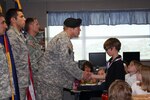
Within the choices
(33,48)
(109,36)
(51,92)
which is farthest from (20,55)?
(109,36)

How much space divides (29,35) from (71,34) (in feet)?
2.36

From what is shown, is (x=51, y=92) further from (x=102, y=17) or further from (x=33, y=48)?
(x=102, y=17)

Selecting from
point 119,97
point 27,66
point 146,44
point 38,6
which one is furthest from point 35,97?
point 146,44

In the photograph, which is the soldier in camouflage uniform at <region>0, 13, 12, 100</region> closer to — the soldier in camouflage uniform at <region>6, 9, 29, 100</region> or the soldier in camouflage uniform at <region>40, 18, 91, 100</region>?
the soldier in camouflage uniform at <region>6, 9, 29, 100</region>

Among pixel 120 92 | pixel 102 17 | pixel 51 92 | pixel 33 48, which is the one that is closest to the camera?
pixel 120 92

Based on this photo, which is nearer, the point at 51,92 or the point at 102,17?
the point at 51,92

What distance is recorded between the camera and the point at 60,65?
11.4ft

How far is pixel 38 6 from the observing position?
9000mm

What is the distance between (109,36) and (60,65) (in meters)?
5.84

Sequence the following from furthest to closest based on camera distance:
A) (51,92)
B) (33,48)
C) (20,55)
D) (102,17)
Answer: (102,17) < (33,48) < (51,92) < (20,55)

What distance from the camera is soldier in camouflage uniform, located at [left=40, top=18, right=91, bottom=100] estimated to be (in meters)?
3.42

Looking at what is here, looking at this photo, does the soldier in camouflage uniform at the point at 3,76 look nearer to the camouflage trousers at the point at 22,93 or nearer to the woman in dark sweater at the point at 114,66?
the camouflage trousers at the point at 22,93

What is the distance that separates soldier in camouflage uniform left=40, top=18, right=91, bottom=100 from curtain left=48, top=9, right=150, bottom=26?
550cm

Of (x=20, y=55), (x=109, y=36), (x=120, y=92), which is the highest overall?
(x=109, y=36)
